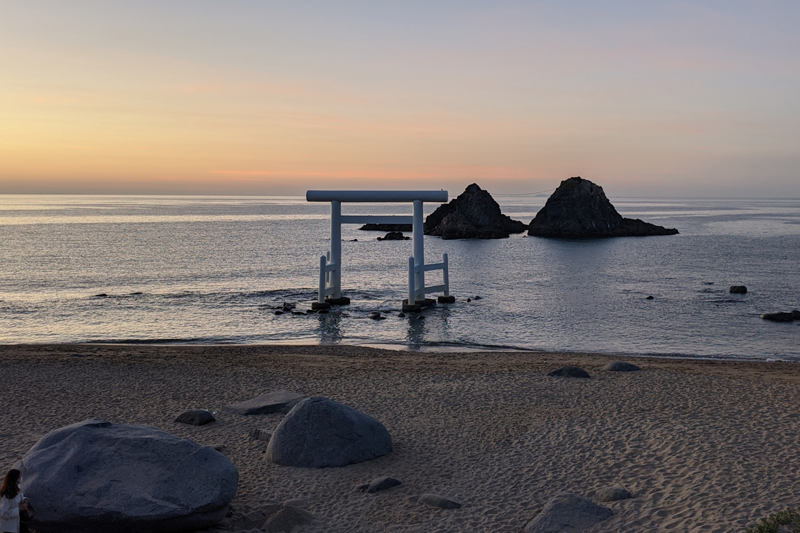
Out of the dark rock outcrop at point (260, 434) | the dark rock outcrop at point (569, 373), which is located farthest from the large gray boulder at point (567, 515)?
the dark rock outcrop at point (569, 373)

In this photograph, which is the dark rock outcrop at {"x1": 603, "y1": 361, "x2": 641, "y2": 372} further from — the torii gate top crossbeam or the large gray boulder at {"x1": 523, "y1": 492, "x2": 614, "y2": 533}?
the torii gate top crossbeam

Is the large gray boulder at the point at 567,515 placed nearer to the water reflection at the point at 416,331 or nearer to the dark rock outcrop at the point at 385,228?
the water reflection at the point at 416,331

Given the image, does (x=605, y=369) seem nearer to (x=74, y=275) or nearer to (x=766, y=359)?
(x=766, y=359)

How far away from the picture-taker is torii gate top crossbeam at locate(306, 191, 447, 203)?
91.4 feet

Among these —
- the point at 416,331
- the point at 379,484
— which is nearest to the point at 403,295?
the point at 416,331

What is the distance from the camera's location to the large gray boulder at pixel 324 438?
890 centimetres

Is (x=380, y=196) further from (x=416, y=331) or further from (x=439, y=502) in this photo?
(x=439, y=502)

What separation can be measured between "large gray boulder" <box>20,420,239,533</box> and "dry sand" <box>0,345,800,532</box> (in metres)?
0.92

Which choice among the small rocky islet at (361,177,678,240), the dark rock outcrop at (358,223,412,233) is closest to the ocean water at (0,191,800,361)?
the small rocky islet at (361,177,678,240)

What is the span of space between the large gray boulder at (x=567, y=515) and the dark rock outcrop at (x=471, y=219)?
78.2m

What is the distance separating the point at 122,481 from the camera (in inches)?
258

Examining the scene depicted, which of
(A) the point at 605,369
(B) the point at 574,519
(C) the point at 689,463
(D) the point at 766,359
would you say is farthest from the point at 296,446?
(D) the point at 766,359

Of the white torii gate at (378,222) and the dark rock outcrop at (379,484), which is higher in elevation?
the white torii gate at (378,222)

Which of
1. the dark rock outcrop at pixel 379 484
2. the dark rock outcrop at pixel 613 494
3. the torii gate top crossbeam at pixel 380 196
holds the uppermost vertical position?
the torii gate top crossbeam at pixel 380 196
